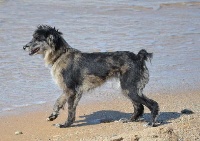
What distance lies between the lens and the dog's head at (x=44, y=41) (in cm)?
971

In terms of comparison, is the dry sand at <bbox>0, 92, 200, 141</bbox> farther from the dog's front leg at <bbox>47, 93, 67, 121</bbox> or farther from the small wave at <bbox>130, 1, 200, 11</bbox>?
the small wave at <bbox>130, 1, 200, 11</bbox>

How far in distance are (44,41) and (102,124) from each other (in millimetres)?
1682

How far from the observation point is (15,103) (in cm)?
1040

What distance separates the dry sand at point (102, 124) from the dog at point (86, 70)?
0.90ft

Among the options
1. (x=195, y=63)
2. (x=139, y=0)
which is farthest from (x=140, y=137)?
(x=139, y=0)

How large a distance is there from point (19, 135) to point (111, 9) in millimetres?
14172

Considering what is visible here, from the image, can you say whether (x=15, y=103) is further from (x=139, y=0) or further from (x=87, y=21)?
(x=139, y=0)

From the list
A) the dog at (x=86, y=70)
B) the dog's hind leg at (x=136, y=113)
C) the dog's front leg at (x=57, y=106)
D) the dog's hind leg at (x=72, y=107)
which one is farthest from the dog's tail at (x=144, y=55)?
the dog's front leg at (x=57, y=106)

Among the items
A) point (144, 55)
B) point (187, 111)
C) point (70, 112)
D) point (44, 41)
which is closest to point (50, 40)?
point (44, 41)

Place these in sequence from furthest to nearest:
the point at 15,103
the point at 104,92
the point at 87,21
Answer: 1. the point at 87,21
2. the point at 104,92
3. the point at 15,103

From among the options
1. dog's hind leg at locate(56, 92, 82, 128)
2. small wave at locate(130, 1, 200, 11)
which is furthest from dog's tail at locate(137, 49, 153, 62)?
small wave at locate(130, 1, 200, 11)

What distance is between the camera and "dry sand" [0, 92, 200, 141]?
7763mm

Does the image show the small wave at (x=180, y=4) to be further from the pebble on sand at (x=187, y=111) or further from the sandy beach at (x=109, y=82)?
the pebble on sand at (x=187, y=111)

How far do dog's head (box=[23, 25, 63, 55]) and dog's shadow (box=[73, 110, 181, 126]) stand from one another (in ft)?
4.16
